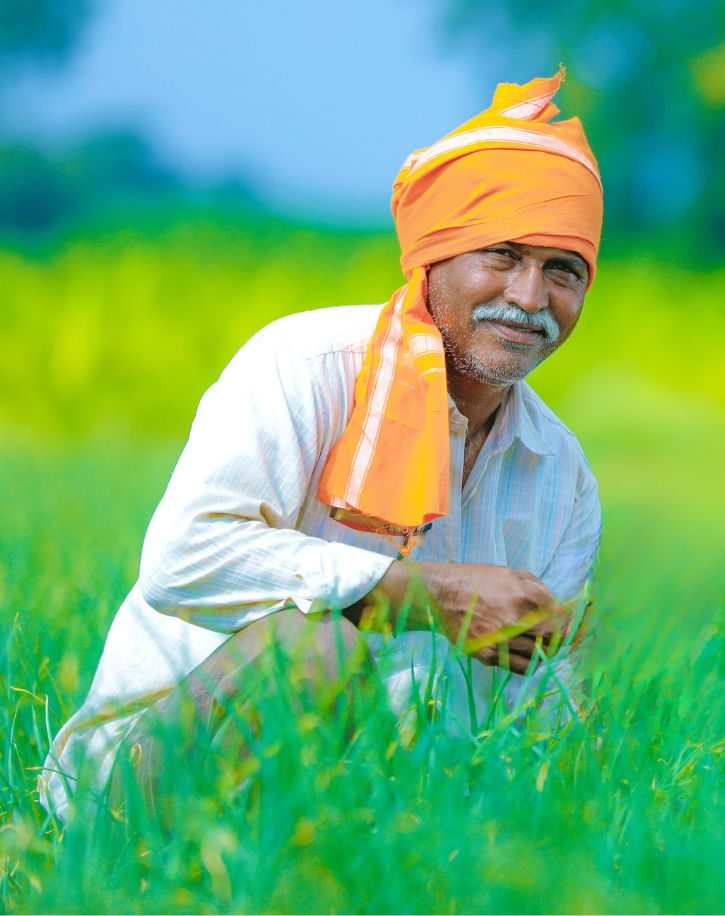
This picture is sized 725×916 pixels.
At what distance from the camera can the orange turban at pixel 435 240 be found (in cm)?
224

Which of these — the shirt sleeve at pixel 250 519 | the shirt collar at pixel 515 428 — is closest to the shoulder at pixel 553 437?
the shirt collar at pixel 515 428

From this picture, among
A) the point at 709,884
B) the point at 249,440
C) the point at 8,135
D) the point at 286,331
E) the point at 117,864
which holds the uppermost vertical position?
the point at 8,135

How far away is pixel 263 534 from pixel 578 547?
2.78 feet

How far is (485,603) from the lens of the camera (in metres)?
2.00

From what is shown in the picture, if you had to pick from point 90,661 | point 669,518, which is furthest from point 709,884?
point 669,518

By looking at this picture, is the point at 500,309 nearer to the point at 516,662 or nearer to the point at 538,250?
the point at 538,250

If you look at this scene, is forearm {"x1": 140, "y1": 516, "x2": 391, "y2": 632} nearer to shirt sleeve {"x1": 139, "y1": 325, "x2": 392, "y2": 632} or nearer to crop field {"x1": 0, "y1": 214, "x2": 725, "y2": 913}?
shirt sleeve {"x1": 139, "y1": 325, "x2": 392, "y2": 632}

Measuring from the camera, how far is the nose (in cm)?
237

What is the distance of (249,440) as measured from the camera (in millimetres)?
2100

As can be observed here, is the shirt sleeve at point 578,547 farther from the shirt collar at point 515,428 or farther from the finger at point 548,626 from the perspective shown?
the finger at point 548,626

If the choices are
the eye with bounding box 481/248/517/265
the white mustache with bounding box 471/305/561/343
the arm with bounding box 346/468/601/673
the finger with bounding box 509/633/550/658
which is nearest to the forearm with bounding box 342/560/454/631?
the arm with bounding box 346/468/601/673

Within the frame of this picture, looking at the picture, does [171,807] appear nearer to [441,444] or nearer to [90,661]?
[441,444]

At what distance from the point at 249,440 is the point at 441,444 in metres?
0.36

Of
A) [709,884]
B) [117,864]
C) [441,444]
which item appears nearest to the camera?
[709,884]
